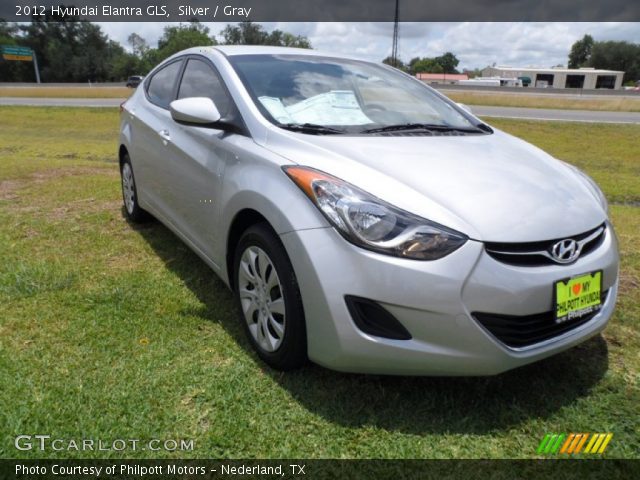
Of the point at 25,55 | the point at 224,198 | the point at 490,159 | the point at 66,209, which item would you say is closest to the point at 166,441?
the point at 224,198

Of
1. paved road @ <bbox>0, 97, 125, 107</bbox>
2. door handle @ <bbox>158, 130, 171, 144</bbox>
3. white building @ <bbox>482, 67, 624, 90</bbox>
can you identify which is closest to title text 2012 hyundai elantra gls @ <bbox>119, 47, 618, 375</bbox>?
door handle @ <bbox>158, 130, 171, 144</bbox>

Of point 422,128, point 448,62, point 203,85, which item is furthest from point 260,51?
point 448,62

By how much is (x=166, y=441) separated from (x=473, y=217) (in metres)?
1.53

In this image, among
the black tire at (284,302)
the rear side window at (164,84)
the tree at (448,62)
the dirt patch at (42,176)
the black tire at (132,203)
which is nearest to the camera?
the black tire at (284,302)

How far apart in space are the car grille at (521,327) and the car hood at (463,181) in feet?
1.02

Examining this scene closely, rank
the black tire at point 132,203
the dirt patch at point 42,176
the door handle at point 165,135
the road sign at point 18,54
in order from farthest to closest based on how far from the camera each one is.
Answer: the road sign at point 18,54
the dirt patch at point 42,176
the black tire at point 132,203
the door handle at point 165,135

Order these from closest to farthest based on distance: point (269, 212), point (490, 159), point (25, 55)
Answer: point (269, 212) → point (490, 159) → point (25, 55)

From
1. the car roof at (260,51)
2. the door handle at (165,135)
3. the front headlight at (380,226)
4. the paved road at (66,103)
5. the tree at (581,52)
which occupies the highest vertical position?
the tree at (581,52)

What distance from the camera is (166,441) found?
2.07 meters

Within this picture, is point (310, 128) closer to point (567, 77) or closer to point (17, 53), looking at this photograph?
point (17, 53)

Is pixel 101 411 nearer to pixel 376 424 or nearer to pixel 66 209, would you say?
pixel 376 424

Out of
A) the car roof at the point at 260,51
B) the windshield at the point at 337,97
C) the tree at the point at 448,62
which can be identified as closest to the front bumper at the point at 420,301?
the windshield at the point at 337,97

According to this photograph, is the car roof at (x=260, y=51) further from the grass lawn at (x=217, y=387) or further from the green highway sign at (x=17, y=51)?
the green highway sign at (x=17, y=51)

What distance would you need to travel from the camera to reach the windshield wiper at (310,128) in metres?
2.58
